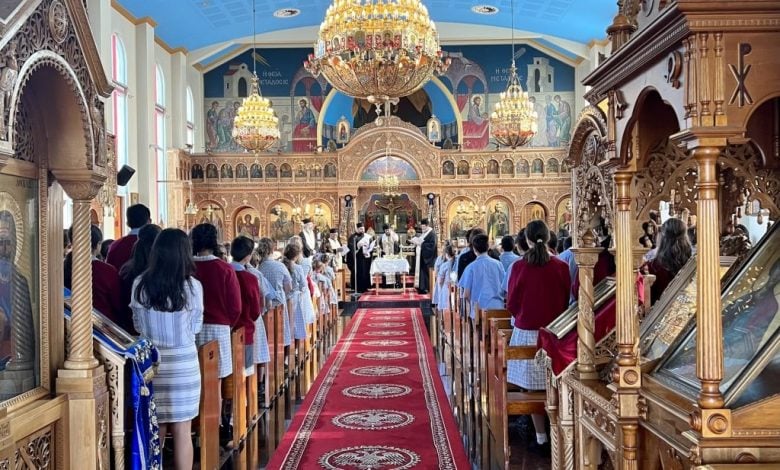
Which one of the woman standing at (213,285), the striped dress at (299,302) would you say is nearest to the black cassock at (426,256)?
the striped dress at (299,302)

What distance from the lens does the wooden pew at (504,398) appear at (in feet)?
16.6

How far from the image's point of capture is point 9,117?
2582 mm

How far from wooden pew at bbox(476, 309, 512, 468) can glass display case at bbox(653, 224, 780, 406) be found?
2.59m

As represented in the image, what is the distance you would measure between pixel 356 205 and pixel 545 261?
18921 mm

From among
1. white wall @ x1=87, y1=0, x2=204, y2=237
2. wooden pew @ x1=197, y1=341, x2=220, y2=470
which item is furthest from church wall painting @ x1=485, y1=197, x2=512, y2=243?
wooden pew @ x1=197, y1=341, x2=220, y2=470

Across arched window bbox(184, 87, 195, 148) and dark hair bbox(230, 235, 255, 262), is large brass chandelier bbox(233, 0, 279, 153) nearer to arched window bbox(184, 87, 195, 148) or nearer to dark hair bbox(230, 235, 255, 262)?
arched window bbox(184, 87, 195, 148)

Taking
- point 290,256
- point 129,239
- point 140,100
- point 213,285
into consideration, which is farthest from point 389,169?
point 213,285

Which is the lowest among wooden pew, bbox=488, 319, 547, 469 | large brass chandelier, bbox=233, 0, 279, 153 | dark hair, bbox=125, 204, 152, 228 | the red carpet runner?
the red carpet runner

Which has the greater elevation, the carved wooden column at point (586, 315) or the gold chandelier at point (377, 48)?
the gold chandelier at point (377, 48)

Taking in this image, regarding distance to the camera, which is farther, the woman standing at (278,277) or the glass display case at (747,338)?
the woman standing at (278,277)

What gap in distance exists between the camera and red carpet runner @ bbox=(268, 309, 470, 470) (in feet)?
17.9

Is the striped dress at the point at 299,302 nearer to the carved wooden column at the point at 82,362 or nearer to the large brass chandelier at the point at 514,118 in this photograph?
the carved wooden column at the point at 82,362

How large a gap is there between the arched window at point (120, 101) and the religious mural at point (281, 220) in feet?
20.1

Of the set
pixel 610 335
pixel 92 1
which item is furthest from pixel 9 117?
pixel 92 1
